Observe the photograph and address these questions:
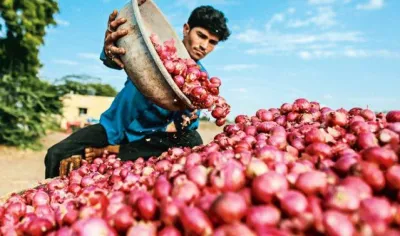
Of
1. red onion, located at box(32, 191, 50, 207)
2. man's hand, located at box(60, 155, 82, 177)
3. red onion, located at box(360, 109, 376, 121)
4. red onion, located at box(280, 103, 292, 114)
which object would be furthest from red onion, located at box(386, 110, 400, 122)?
man's hand, located at box(60, 155, 82, 177)

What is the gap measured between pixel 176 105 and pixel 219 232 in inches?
66.9

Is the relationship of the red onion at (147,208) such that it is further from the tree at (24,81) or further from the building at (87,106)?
the building at (87,106)

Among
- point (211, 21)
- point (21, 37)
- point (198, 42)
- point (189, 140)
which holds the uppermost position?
point (21, 37)

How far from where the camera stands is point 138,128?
390 centimetres

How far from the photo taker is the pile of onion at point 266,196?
104 cm

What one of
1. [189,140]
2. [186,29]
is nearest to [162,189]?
[189,140]

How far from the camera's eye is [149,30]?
353 centimetres

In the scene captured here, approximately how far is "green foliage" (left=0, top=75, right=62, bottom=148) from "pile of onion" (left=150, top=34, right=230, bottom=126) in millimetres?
11065

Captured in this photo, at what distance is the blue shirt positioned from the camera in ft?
12.3

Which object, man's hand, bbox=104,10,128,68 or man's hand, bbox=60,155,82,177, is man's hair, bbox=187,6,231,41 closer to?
man's hand, bbox=104,10,128,68

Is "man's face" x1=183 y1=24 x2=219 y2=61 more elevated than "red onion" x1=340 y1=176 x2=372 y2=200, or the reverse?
"man's face" x1=183 y1=24 x2=219 y2=61

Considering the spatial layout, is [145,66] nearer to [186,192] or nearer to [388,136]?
[186,192]

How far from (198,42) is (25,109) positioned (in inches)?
415

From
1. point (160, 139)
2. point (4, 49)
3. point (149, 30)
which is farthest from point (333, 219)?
point (4, 49)
